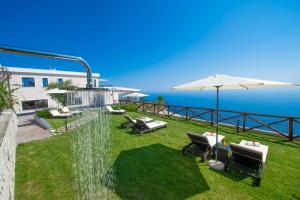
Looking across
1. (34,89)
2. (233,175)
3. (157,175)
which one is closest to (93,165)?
(157,175)

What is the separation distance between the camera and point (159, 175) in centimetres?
357

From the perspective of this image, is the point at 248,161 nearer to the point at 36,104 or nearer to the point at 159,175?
the point at 159,175

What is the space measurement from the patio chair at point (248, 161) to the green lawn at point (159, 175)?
166 millimetres

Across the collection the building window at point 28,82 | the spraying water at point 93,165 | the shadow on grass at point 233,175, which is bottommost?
the spraying water at point 93,165

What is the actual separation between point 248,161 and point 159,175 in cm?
241

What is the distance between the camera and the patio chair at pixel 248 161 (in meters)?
3.25

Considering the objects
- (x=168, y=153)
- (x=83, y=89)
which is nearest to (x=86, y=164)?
(x=168, y=153)

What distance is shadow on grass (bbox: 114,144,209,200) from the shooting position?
2.97 metres

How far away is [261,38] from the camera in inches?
371

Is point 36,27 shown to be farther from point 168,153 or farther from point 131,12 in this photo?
point 168,153

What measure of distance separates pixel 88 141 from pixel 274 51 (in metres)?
18.2

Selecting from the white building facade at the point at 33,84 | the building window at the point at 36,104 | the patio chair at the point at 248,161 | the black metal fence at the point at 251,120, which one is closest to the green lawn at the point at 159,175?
the patio chair at the point at 248,161

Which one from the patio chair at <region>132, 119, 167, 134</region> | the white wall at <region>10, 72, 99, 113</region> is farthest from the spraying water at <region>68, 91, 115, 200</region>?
the white wall at <region>10, 72, 99, 113</region>

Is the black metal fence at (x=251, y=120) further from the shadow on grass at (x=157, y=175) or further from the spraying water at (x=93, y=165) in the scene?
the spraying water at (x=93, y=165)
